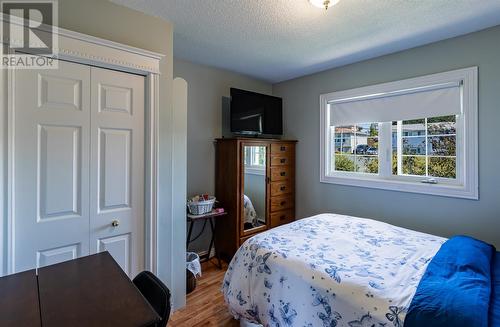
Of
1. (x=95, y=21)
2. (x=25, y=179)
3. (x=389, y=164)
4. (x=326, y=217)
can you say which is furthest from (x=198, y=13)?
(x=389, y=164)

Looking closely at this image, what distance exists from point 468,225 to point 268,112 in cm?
242

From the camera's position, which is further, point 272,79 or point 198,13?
point 272,79

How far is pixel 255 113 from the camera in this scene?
3.26 metres

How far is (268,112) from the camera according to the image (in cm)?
344

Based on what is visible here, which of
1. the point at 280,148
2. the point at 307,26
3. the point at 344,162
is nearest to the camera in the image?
A: the point at 307,26

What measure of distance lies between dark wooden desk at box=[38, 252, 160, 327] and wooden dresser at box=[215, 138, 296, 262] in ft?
6.08

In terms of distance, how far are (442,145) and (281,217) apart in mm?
1945

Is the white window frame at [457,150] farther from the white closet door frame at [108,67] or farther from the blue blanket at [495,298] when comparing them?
the white closet door frame at [108,67]

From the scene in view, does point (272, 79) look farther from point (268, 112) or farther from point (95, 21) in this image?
point (95, 21)

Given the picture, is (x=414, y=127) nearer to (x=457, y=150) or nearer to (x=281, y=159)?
(x=457, y=150)

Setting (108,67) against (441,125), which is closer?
(108,67)

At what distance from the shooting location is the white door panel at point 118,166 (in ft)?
5.57

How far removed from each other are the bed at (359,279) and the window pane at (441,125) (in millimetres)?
1150

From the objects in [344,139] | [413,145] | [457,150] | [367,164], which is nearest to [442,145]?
[457,150]
